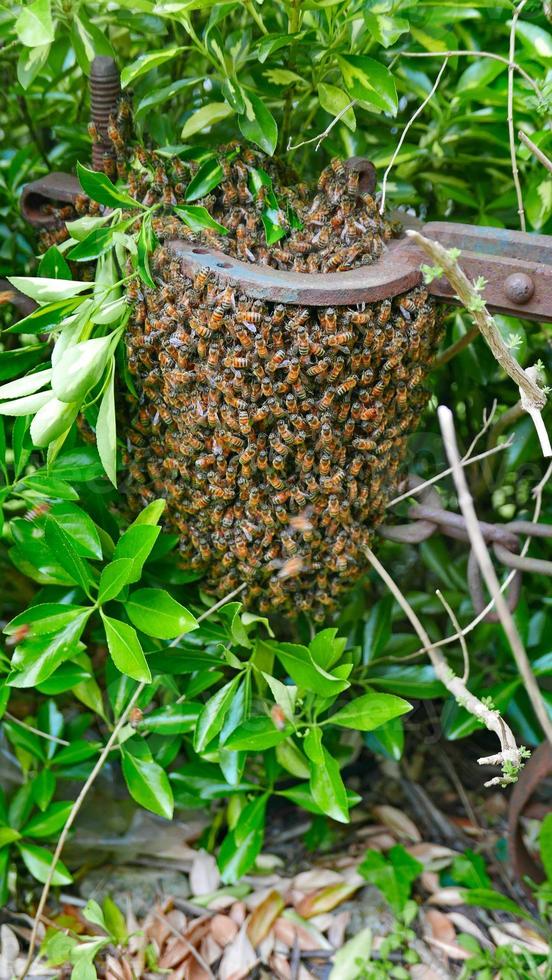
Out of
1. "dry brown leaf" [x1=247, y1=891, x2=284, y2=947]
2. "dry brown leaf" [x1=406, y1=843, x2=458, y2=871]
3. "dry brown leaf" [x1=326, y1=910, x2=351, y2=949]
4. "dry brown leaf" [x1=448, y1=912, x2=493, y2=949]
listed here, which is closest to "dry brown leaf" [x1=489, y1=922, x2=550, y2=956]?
"dry brown leaf" [x1=448, y1=912, x2=493, y2=949]

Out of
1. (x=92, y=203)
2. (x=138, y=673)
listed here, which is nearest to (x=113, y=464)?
(x=138, y=673)

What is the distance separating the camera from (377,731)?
1305 mm

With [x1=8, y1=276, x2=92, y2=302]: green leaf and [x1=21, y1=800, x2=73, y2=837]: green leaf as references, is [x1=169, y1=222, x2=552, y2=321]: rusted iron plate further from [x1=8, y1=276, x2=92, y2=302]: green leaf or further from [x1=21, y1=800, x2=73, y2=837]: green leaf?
[x1=21, y1=800, x2=73, y2=837]: green leaf

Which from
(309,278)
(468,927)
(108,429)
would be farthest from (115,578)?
(468,927)

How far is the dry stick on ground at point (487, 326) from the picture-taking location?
782 mm

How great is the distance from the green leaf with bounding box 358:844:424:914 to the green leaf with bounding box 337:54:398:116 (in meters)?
1.07

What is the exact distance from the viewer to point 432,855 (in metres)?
1.44

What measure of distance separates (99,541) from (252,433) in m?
0.23

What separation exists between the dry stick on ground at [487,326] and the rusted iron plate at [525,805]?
59cm

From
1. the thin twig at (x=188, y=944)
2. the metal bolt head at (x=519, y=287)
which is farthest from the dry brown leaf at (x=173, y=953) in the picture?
the metal bolt head at (x=519, y=287)

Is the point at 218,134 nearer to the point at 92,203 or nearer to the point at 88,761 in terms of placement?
the point at 92,203

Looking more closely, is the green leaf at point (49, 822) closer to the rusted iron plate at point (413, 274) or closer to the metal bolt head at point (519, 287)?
the rusted iron plate at point (413, 274)

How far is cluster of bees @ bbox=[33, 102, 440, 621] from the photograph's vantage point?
2.96 ft

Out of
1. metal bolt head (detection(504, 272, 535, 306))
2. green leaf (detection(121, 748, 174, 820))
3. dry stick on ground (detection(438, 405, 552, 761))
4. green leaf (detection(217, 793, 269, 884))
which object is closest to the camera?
dry stick on ground (detection(438, 405, 552, 761))
